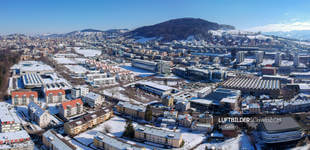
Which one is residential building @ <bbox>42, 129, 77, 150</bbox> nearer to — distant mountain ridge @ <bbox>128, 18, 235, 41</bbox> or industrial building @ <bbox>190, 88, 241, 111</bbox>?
industrial building @ <bbox>190, 88, 241, 111</bbox>

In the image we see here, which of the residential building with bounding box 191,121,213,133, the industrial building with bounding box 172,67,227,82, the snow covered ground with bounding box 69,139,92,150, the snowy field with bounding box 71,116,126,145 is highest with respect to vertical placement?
the industrial building with bounding box 172,67,227,82

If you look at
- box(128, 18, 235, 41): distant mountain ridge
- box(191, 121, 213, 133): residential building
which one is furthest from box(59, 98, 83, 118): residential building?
box(128, 18, 235, 41): distant mountain ridge

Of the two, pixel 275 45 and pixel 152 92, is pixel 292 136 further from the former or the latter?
pixel 275 45

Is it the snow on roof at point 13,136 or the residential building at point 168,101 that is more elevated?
the residential building at point 168,101

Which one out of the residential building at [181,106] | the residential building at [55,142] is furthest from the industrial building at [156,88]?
the residential building at [55,142]

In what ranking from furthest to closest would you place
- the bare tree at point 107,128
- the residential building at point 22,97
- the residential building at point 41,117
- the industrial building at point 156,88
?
the industrial building at point 156,88
the residential building at point 22,97
the residential building at point 41,117
the bare tree at point 107,128

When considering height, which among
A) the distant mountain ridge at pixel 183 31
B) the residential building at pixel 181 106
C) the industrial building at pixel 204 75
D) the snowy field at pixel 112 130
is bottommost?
the snowy field at pixel 112 130

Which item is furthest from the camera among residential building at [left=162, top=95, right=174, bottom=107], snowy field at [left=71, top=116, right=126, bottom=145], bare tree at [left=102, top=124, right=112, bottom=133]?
residential building at [left=162, top=95, right=174, bottom=107]

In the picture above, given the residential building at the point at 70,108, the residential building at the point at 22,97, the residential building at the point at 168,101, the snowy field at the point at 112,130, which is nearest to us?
the snowy field at the point at 112,130

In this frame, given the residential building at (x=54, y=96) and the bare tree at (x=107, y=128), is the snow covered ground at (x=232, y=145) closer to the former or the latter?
the bare tree at (x=107, y=128)
